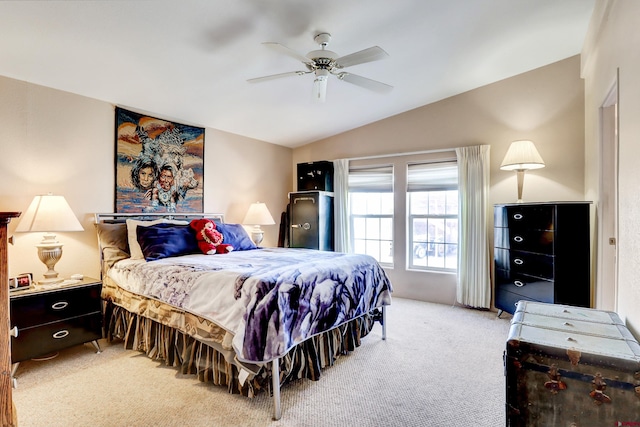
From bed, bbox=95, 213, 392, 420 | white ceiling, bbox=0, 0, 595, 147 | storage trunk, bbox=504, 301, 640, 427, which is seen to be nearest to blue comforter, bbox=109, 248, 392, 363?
bed, bbox=95, 213, 392, 420

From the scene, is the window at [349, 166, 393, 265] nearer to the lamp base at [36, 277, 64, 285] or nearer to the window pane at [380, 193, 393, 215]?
the window pane at [380, 193, 393, 215]

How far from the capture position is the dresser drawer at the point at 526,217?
10.2ft

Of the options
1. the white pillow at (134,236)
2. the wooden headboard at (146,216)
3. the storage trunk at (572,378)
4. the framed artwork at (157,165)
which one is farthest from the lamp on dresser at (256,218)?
the storage trunk at (572,378)

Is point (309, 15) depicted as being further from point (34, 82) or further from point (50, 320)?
point (50, 320)

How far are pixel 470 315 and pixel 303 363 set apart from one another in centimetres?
252

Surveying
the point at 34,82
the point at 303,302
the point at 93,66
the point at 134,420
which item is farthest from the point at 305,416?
the point at 34,82

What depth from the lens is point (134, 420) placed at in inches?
75.2

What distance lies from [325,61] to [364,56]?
0.34m

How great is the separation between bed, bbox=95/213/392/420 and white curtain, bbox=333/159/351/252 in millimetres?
1957

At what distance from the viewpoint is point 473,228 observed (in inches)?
160

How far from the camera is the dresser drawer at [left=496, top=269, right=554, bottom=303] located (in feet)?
10.3

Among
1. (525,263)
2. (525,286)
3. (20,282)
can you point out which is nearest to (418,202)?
(525,263)

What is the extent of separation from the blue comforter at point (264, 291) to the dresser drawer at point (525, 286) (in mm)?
1491

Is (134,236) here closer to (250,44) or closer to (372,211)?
(250,44)
